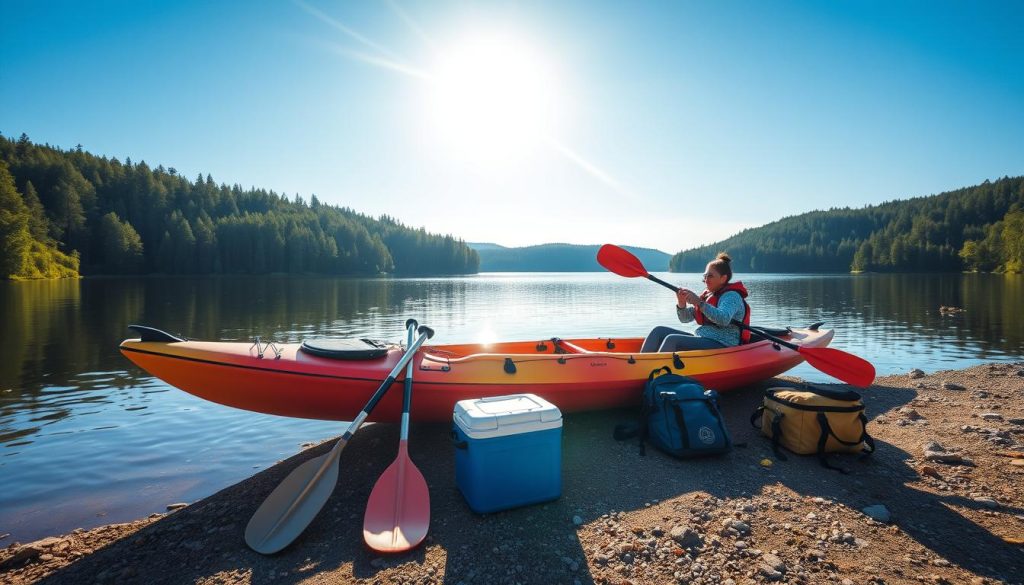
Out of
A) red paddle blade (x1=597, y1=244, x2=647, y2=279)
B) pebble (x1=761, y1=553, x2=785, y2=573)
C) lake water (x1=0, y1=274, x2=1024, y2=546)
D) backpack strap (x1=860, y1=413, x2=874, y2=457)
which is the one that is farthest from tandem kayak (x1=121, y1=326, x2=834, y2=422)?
pebble (x1=761, y1=553, x2=785, y2=573)

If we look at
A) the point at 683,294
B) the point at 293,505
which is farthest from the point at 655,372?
the point at 293,505

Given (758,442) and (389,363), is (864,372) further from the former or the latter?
(389,363)

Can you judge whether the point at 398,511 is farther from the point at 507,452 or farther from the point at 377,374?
the point at 377,374

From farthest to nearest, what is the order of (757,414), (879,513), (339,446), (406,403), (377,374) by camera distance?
(757,414), (377,374), (406,403), (339,446), (879,513)

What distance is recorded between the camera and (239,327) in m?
16.4

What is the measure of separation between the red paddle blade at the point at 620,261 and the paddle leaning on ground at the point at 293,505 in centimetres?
413

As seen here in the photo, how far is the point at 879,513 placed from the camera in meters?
3.42

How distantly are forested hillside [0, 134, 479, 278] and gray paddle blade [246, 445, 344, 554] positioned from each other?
5251 centimetres

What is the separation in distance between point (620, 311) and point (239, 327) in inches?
699

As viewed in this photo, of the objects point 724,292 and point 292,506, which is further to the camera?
point 724,292

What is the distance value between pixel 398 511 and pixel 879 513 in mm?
3540

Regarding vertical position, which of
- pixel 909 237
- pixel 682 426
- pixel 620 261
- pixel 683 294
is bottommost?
pixel 682 426

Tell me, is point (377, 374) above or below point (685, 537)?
above

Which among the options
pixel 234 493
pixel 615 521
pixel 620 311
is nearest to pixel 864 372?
pixel 615 521
